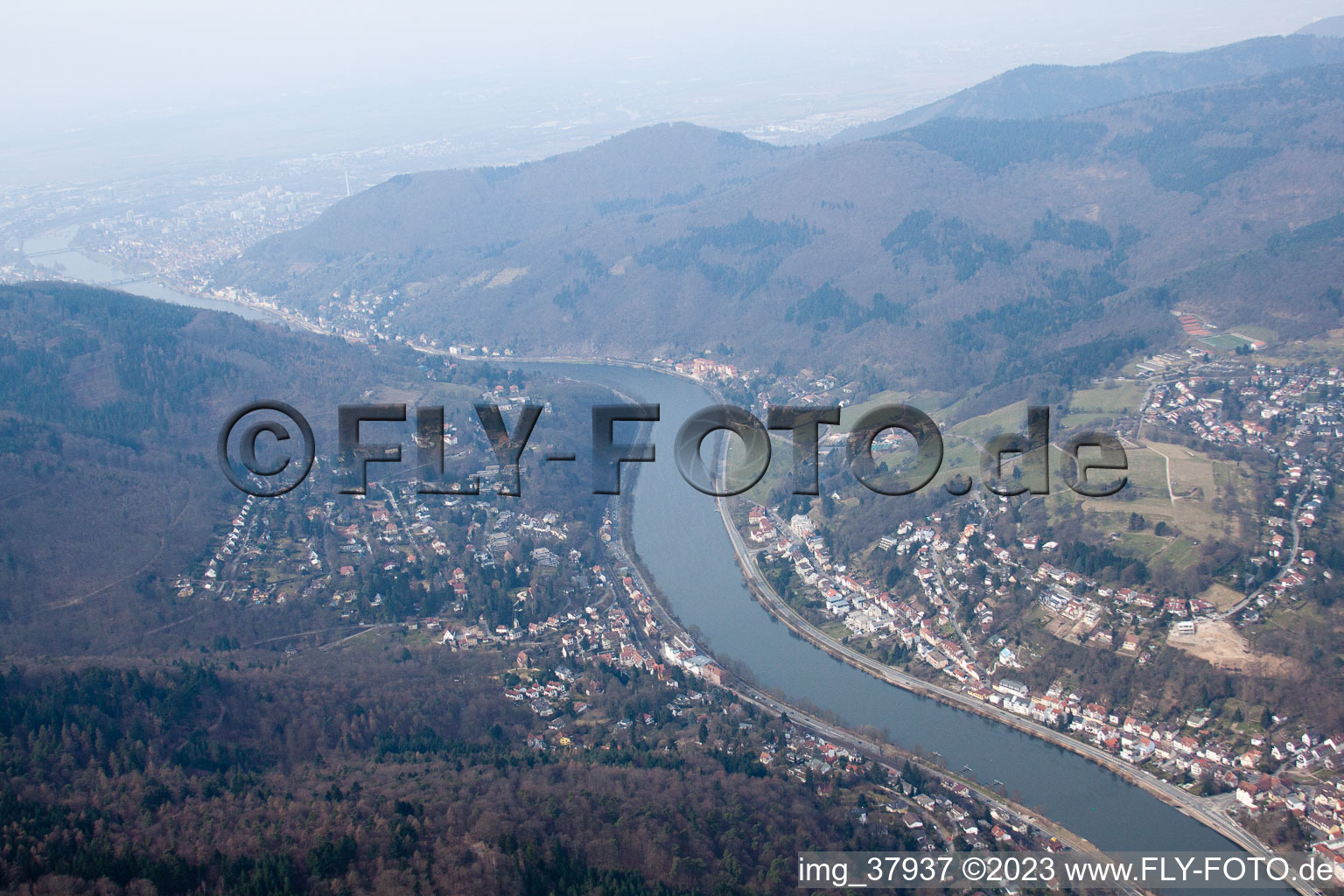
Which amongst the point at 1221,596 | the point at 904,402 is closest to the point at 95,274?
the point at 904,402

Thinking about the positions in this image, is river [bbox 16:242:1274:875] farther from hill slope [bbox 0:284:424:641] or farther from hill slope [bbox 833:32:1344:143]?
hill slope [bbox 833:32:1344:143]

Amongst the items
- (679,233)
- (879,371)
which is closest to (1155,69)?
(679,233)

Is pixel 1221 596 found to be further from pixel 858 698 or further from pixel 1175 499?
pixel 858 698

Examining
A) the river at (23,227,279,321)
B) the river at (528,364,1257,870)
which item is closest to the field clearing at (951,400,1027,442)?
Answer: the river at (528,364,1257,870)

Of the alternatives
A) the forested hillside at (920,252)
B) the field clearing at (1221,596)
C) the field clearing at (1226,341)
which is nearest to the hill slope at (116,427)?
the forested hillside at (920,252)

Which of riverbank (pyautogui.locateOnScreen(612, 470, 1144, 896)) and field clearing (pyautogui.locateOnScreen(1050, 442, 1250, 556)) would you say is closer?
riverbank (pyautogui.locateOnScreen(612, 470, 1144, 896))

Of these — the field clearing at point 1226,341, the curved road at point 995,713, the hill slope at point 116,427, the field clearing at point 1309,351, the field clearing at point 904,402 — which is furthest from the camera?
the field clearing at point 904,402

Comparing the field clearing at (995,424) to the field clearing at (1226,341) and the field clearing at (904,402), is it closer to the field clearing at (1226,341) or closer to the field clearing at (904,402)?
the field clearing at (904,402)

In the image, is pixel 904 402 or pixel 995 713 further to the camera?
pixel 904 402
